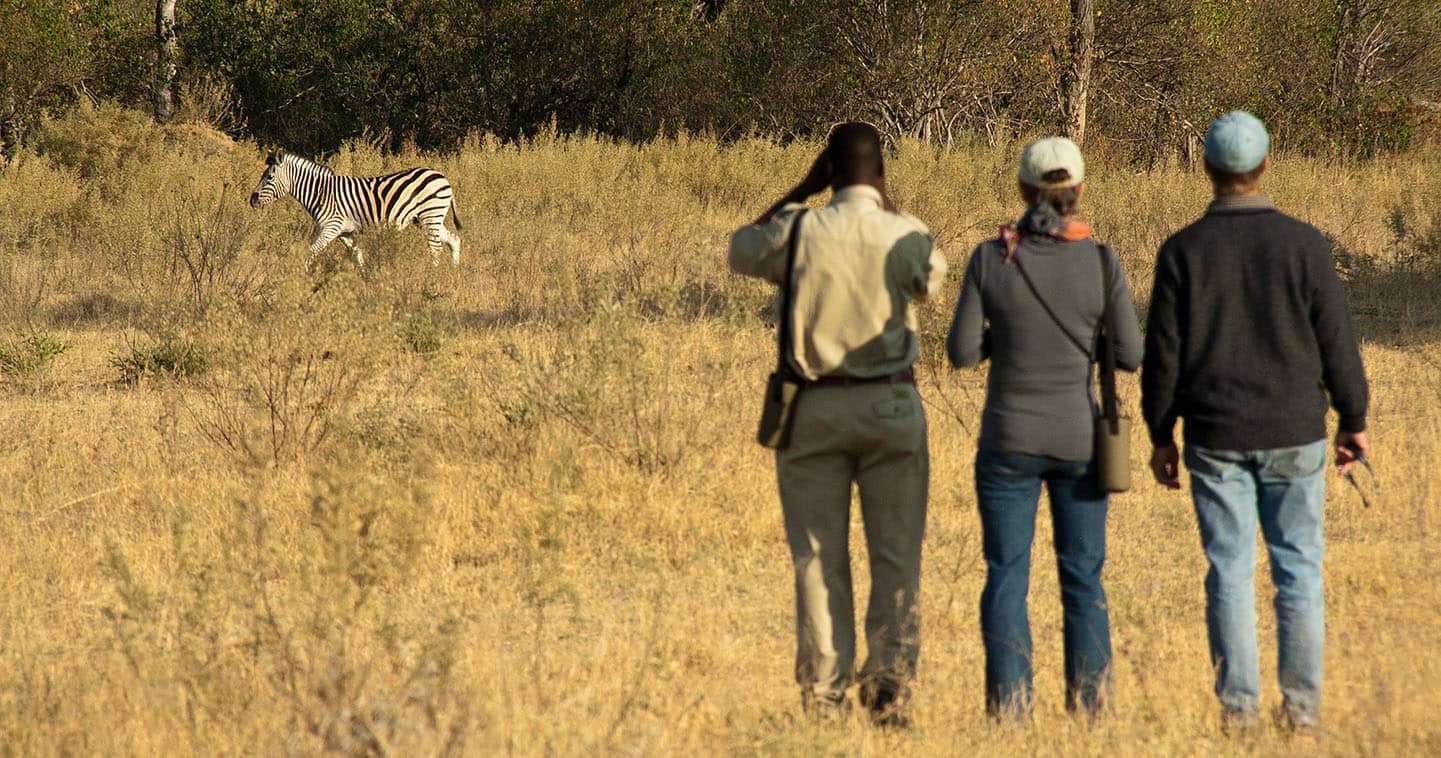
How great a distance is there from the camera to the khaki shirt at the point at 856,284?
3.96m

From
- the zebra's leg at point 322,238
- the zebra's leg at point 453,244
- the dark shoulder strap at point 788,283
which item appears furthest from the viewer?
the zebra's leg at point 322,238

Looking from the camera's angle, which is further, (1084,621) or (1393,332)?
(1393,332)

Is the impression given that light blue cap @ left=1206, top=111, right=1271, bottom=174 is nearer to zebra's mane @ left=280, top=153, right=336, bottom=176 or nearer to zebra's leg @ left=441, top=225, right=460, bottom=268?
zebra's leg @ left=441, top=225, right=460, bottom=268

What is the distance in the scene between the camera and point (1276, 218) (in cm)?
396

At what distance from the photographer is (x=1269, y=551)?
4.01m

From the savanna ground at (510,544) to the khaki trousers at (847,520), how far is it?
245 mm

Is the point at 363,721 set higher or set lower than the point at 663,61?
lower

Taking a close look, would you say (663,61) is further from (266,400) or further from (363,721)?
(363,721)

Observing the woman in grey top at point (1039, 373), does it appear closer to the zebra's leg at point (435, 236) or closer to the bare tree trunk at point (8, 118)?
the zebra's leg at point (435, 236)

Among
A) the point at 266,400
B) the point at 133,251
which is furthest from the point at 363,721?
the point at 133,251

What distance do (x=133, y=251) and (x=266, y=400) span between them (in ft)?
27.2

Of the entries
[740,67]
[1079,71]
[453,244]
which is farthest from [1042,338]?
[740,67]

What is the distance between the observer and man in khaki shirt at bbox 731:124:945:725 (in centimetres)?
396

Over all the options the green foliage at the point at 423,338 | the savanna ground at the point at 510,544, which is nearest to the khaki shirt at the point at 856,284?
the savanna ground at the point at 510,544
